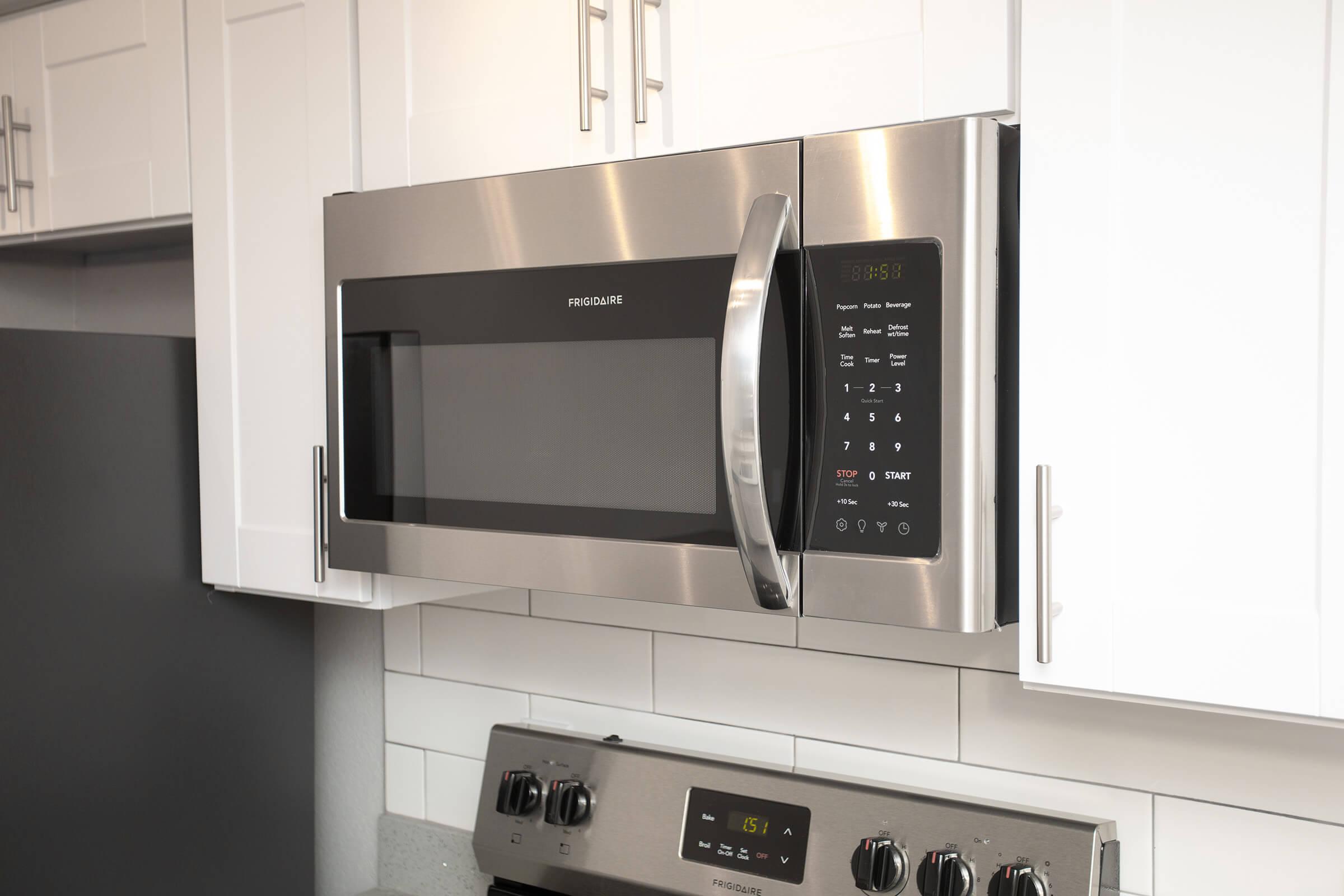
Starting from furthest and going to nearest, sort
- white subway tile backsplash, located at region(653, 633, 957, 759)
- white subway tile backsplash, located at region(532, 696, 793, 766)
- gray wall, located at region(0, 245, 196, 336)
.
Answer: gray wall, located at region(0, 245, 196, 336) < white subway tile backsplash, located at region(532, 696, 793, 766) < white subway tile backsplash, located at region(653, 633, 957, 759)

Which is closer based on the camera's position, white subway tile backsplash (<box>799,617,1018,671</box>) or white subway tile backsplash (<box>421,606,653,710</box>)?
white subway tile backsplash (<box>799,617,1018,671</box>)

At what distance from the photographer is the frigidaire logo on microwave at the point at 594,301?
971 millimetres

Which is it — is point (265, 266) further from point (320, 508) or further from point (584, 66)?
point (584, 66)

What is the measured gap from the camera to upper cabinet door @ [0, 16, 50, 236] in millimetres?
1486

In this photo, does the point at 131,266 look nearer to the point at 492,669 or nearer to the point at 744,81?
the point at 492,669

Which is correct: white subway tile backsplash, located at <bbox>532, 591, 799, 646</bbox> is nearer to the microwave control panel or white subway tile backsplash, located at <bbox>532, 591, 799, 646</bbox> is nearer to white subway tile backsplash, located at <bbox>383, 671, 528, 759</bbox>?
white subway tile backsplash, located at <bbox>383, 671, 528, 759</bbox>

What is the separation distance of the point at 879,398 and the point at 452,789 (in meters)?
1.02

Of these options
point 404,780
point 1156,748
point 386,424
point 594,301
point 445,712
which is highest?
point 594,301

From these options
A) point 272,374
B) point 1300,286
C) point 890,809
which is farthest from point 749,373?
point 272,374

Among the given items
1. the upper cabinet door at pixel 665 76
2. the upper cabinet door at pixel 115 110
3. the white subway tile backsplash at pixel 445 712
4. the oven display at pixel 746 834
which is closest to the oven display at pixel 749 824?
the oven display at pixel 746 834

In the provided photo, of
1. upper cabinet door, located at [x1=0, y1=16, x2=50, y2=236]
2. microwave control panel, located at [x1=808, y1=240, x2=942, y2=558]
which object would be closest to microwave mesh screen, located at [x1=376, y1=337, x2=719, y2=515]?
microwave control panel, located at [x1=808, y1=240, x2=942, y2=558]

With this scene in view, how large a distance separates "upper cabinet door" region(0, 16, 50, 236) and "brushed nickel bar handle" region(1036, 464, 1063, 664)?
1.38 m

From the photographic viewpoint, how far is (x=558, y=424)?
1.01 metres

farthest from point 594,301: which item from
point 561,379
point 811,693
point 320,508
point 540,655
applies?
point 540,655
